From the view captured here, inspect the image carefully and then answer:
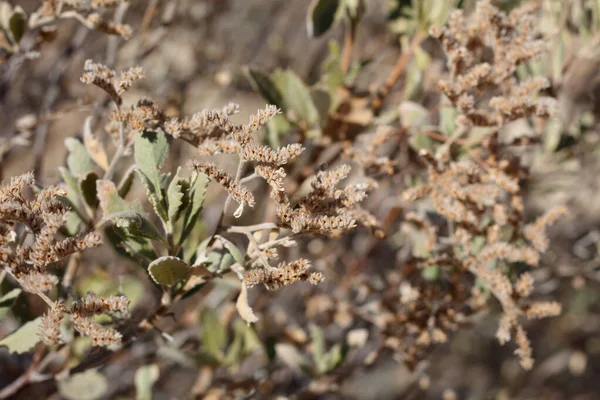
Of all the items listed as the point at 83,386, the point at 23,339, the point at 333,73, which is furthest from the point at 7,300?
the point at 333,73

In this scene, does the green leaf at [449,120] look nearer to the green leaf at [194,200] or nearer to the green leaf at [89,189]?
the green leaf at [194,200]

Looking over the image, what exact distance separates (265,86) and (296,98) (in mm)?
68

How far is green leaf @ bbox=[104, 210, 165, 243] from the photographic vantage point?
2.35 ft

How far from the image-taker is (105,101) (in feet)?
4.25

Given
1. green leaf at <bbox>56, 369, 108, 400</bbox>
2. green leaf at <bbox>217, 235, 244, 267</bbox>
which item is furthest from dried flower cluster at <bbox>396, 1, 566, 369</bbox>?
green leaf at <bbox>56, 369, 108, 400</bbox>

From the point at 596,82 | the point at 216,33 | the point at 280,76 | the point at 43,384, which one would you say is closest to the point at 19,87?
the point at 216,33

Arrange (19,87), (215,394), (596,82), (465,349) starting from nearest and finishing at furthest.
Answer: (215,394)
(596,82)
(19,87)
(465,349)

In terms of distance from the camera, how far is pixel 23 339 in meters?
0.88

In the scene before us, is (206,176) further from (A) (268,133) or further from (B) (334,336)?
(B) (334,336)

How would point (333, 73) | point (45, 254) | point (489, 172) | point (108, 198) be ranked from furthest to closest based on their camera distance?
point (333, 73) → point (489, 172) → point (108, 198) → point (45, 254)

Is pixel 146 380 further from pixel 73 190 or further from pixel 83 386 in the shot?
pixel 73 190

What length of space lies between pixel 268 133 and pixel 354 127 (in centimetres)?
19

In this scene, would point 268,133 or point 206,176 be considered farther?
point 268,133

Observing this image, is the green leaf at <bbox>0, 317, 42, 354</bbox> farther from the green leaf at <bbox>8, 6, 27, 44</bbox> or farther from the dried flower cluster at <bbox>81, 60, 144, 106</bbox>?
the green leaf at <bbox>8, 6, 27, 44</bbox>
